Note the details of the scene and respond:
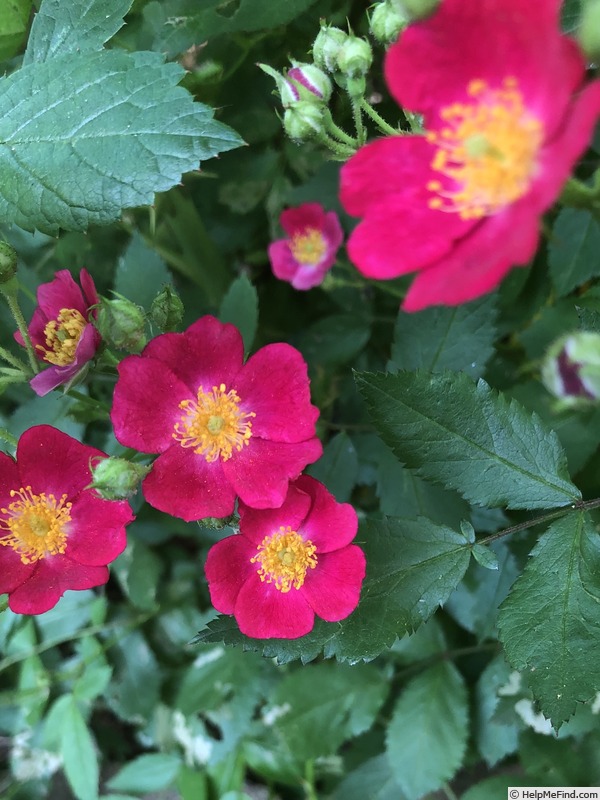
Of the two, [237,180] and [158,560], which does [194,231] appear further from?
[158,560]

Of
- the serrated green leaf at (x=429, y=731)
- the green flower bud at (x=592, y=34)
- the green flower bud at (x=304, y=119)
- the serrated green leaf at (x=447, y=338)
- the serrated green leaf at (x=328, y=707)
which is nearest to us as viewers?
the green flower bud at (x=592, y=34)

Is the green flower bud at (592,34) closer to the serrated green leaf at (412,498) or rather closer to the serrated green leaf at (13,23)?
the serrated green leaf at (412,498)

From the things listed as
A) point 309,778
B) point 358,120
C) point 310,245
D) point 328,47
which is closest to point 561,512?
point 358,120

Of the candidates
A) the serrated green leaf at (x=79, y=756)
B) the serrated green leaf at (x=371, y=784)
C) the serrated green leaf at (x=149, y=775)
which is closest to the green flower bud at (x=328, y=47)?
the serrated green leaf at (x=371, y=784)

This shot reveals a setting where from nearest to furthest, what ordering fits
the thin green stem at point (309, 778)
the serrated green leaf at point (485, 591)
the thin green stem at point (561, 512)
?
the thin green stem at point (561, 512)
the serrated green leaf at point (485, 591)
the thin green stem at point (309, 778)

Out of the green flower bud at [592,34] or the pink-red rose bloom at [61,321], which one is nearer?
the green flower bud at [592,34]

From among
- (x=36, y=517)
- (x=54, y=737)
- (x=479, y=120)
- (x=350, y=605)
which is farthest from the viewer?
(x=54, y=737)

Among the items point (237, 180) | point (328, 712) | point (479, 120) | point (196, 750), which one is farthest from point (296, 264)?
point (196, 750)

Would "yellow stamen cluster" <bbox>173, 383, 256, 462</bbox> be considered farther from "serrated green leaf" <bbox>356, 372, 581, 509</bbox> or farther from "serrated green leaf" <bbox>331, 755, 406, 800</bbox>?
"serrated green leaf" <bbox>331, 755, 406, 800</bbox>
